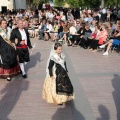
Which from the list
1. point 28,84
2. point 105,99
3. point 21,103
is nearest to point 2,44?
point 28,84

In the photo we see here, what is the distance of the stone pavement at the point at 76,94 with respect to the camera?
544 cm

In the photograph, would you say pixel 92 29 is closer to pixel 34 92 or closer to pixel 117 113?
pixel 34 92

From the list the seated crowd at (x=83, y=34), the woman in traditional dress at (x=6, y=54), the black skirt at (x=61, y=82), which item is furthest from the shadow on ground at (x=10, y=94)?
the seated crowd at (x=83, y=34)

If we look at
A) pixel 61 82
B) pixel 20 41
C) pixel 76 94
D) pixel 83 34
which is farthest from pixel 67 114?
pixel 83 34

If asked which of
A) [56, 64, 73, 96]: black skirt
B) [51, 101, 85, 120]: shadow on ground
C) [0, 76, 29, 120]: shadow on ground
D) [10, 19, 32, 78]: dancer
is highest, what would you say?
[10, 19, 32, 78]: dancer

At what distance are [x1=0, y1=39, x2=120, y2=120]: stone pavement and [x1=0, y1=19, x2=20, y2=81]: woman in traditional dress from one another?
26 centimetres

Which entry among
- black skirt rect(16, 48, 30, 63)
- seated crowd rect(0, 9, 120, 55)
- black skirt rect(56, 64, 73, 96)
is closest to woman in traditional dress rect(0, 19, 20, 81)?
black skirt rect(16, 48, 30, 63)

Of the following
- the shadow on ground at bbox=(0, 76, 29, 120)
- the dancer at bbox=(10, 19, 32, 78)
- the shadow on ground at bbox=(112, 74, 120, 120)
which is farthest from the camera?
the dancer at bbox=(10, 19, 32, 78)

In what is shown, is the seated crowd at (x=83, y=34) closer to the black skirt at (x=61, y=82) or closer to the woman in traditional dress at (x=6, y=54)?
the woman in traditional dress at (x=6, y=54)

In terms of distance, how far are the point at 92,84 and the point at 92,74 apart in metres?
1.03

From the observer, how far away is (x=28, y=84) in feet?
24.1

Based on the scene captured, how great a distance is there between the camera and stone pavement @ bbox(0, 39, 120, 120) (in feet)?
17.8

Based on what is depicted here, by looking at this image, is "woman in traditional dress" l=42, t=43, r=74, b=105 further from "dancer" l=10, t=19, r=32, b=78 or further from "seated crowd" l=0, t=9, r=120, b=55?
"seated crowd" l=0, t=9, r=120, b=55

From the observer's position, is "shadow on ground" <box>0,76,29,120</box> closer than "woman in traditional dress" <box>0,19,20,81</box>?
Yes
